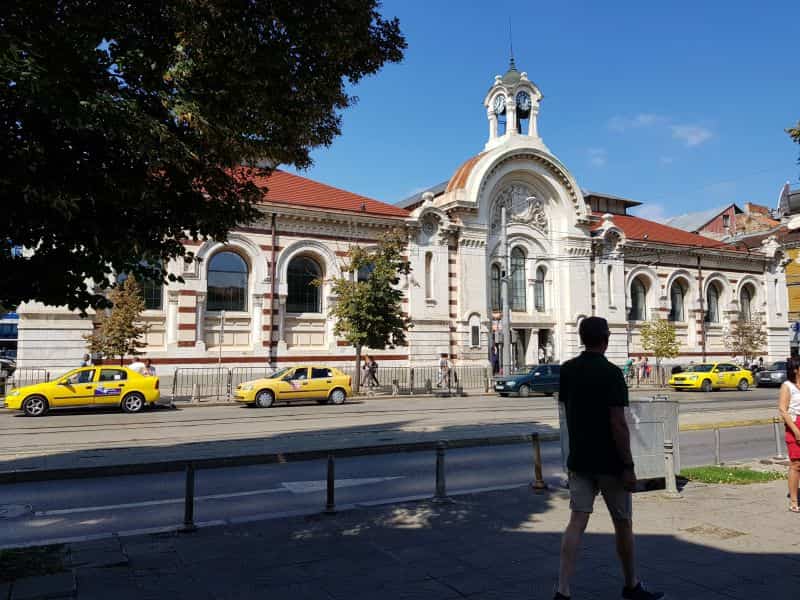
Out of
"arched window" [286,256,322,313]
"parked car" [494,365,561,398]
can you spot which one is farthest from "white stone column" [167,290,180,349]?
"parked car" [494,365,561,398]

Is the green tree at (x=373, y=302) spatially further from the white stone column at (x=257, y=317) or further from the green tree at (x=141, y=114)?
the green tree at (x=141, y=114)

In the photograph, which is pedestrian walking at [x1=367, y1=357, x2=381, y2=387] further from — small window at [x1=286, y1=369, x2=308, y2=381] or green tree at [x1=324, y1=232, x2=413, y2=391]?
small window at [x1=286, y1=369, x2=308, y2=381]

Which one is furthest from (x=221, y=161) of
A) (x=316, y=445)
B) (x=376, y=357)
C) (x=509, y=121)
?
(x=509, y=121)

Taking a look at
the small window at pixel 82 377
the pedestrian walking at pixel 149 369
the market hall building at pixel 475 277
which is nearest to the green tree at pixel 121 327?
the pedestrian walking at pixel 149 369

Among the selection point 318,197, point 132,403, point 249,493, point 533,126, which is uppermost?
point 533,126

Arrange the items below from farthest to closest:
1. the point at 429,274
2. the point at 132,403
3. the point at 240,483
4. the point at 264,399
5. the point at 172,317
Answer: the point at 429,274, the point at 172,317, the point at 264,399, the point at 132,403, the point at 240,483

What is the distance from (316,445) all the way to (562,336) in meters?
27.2

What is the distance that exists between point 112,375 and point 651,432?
17.3m

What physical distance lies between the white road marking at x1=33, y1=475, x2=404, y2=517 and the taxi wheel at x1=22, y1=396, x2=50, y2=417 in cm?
1312

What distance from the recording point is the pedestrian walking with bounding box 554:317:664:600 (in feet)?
14.8

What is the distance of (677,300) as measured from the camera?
140ft

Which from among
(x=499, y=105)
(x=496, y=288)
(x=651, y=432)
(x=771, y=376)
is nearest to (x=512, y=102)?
(x=499, y=105)

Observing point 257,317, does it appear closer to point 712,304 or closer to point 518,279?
point 518,279

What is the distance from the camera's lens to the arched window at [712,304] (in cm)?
4384
